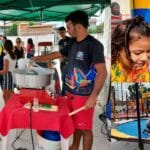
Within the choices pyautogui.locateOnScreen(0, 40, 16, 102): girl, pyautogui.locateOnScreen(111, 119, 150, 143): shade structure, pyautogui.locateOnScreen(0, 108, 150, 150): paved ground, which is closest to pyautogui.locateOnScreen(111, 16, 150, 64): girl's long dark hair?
pyautogui.locateOnScreen(111, 119, 150, 143): shade structure

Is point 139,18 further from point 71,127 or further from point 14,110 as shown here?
point 14,110

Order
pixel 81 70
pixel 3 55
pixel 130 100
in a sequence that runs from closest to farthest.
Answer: pixel 130 100
pixel 81 70
pixel 3 55

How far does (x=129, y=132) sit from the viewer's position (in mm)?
2658

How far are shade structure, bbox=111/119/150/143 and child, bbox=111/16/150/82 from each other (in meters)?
0.37

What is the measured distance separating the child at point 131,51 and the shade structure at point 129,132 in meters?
0.37

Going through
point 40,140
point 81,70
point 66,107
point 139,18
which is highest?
point 139,18

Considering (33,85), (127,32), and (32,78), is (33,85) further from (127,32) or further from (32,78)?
(127,32)

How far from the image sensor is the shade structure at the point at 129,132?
2.56m

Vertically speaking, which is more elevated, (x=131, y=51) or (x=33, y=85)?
(x=131, y=51)

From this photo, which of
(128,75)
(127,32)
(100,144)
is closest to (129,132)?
(128,75)

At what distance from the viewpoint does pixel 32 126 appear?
2.35 meters

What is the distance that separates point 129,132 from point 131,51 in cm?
65

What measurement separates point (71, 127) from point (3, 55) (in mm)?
2376

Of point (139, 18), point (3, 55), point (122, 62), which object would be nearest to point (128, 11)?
point (139, 18)
